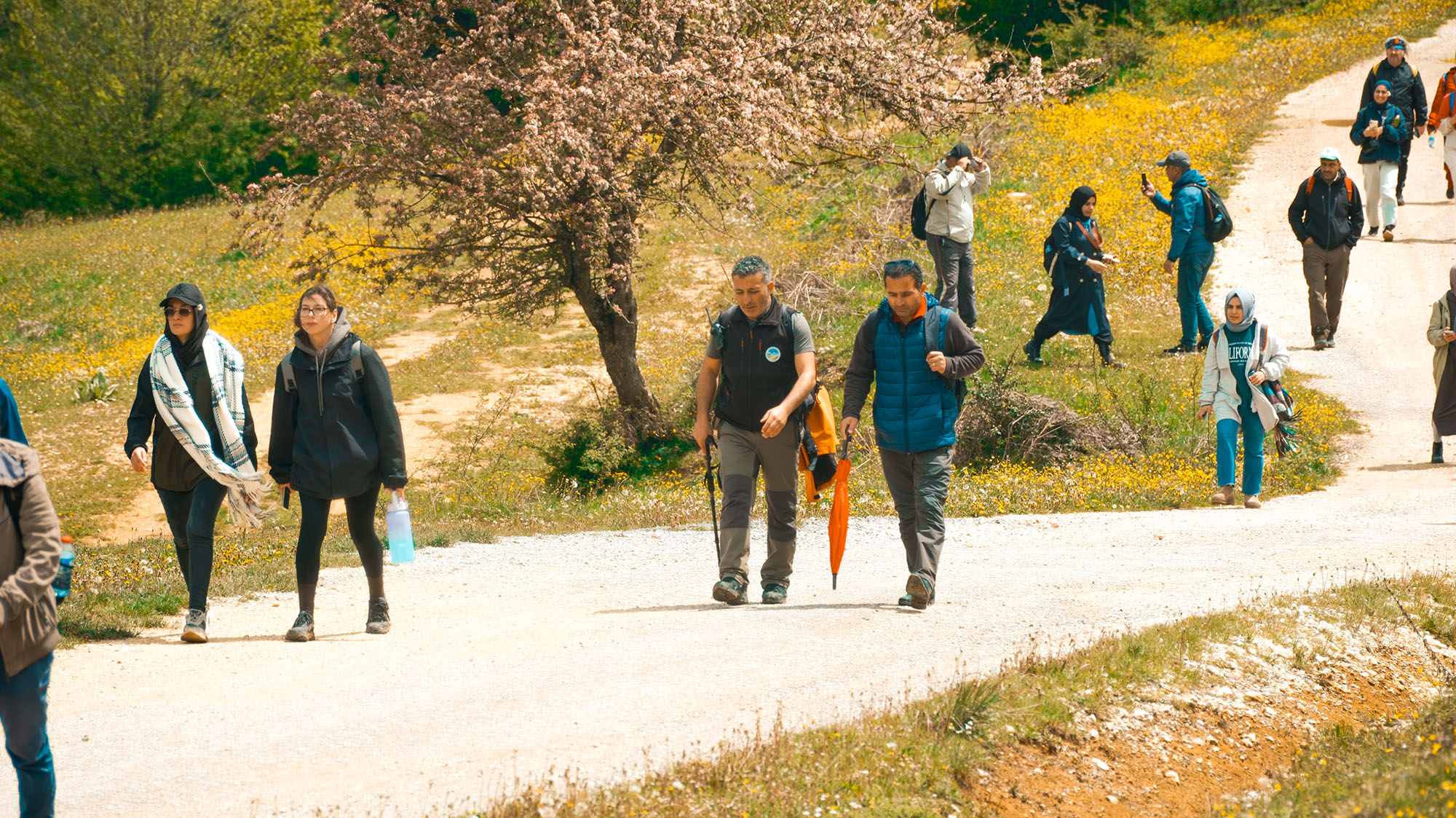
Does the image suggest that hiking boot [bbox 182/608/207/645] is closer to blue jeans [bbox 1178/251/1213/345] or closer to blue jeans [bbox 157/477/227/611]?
blue jeans [bbox 157/477/227/611]

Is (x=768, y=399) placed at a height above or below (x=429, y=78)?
below

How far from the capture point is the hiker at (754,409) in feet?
21.8

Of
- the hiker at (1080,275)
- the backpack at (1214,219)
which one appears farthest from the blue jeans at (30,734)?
the backpack at (1214,219)

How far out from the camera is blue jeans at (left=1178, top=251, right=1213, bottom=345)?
13812 millimetres

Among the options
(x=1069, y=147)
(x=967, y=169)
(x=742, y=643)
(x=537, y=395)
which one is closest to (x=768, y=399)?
(x=742, y=643)

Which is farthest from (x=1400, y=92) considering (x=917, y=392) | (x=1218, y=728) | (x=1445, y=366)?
(x=1218, y=728)

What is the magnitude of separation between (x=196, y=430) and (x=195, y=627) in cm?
111

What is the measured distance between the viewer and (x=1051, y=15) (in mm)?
30891

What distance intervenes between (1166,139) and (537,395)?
13049 mm

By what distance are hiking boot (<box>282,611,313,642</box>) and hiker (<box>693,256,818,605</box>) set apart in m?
2.32

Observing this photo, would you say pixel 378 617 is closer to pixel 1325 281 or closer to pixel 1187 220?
pixel 1187 220

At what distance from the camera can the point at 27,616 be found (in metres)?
3.92

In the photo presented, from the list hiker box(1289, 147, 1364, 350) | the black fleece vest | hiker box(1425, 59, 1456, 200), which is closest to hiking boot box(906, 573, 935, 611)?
the black fleece vest

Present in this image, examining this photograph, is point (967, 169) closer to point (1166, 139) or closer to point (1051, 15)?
point (1166, 139)
